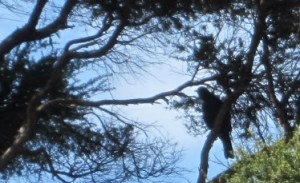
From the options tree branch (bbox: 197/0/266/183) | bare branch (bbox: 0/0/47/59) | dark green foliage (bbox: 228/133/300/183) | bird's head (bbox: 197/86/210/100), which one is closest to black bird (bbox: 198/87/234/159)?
bird's head (bbox: 197/86/210/100)

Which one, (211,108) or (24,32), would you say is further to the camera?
(211,108)

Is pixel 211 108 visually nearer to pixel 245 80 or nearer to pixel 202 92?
pixel 202 92

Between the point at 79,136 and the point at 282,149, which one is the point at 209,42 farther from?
the point at 282,149

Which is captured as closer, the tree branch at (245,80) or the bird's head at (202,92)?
the tree branch at (245,80)

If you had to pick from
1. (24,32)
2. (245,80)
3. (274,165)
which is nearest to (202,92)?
(245,80)

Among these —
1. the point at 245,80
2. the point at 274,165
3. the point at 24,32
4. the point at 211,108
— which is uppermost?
the point at 24,32

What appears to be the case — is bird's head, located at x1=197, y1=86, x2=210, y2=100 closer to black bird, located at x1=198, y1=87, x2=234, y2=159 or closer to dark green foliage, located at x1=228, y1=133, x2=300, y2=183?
black bird, located at x1=198, y1=87, x2=234, y2=159

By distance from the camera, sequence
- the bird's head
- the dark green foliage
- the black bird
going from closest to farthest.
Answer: the dark green foliage → the black bird → the bird's head

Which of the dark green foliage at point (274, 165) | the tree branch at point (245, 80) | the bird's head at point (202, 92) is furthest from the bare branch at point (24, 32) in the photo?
the dark green foliage at point (274, 165)

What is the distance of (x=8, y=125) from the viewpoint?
1258cm

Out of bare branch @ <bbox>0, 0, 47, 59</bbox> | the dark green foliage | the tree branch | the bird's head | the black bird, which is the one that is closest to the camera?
the dark green foliage

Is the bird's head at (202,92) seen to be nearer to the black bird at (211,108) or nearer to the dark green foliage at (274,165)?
the black bird at (211,108)

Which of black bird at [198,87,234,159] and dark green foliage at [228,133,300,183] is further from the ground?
black bird at [198,87,234,159]

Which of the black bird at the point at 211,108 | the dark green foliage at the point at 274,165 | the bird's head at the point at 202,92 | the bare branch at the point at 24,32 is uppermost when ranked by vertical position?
the bare branch at the point at 24,32
